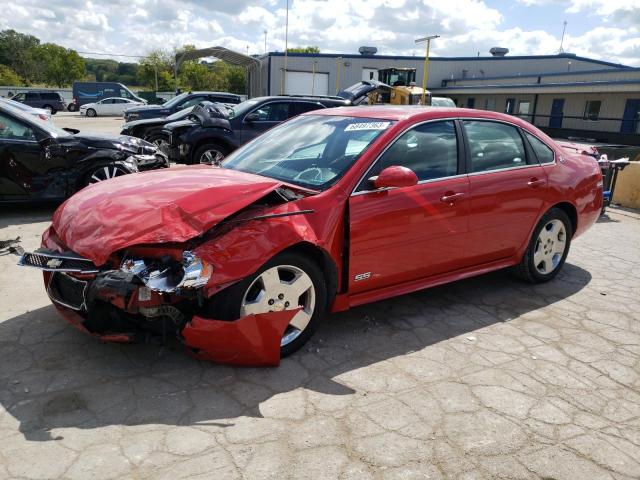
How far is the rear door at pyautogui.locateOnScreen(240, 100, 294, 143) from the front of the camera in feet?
35.6

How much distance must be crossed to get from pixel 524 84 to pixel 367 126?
27719 millimetres

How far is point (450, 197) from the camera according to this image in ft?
13.2

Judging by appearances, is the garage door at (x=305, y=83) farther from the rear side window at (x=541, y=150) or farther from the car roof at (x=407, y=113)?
the car roof at (x=407, y=113)

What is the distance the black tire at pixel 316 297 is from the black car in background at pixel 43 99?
40065 mm

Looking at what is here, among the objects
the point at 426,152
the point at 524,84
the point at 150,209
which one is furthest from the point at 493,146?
the point at 524,84

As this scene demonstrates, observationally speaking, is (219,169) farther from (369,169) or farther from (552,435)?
(552,435)

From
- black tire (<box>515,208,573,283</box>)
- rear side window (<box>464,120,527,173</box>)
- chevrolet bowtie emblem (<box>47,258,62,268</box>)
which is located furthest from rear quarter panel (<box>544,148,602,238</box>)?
chevrolet bowtie emblem (<box>47,258,62,268</box>)

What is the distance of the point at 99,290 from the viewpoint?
289 cm

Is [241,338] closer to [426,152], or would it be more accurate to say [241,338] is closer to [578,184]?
[426,152]

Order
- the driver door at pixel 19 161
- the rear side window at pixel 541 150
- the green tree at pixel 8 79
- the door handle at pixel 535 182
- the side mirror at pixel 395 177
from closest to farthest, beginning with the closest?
the side mirror at pixel 395 177 → the door handle at pixel 535 182 → the rear side window at pixel 541 150 → the driver door at pixel 19 161 → the green tree at pixel 8 79

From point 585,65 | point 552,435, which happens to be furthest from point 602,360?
point 585,65

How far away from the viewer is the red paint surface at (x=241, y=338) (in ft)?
9.83

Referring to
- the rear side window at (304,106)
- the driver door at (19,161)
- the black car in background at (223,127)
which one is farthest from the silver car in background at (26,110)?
the rear side window at (304,106)

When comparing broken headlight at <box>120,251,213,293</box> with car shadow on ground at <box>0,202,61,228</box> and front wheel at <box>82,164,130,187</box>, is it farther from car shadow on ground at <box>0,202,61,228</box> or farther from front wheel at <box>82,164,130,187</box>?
car shadow on ground at <box>0,202,61,228</box>
